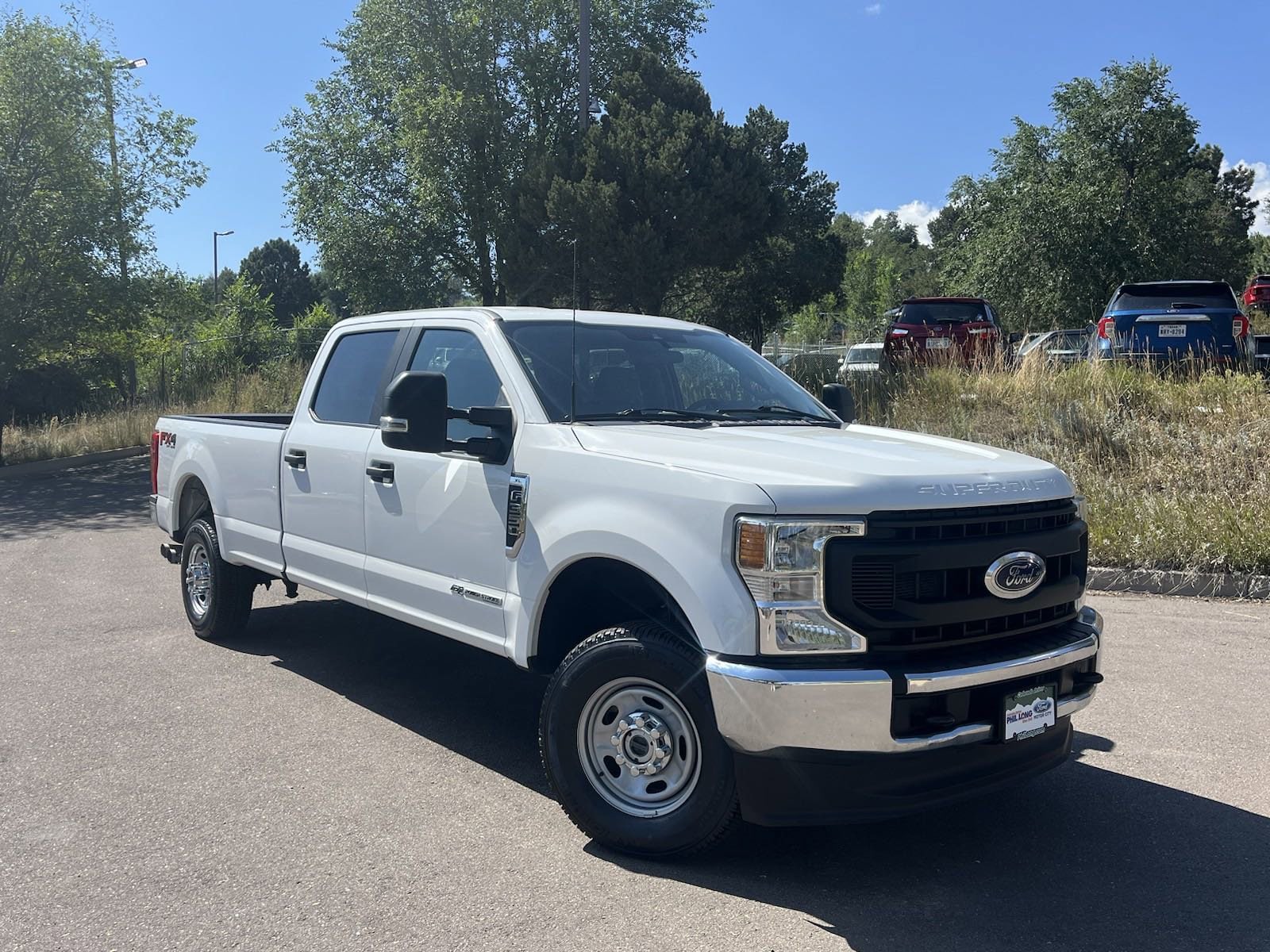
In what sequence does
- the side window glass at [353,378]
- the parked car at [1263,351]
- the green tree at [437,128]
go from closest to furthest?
the side window glass at [353,378] < the parked car at [1263,351] < the green tree at [437,128]

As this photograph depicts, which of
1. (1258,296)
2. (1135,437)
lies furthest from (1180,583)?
(1258,296)

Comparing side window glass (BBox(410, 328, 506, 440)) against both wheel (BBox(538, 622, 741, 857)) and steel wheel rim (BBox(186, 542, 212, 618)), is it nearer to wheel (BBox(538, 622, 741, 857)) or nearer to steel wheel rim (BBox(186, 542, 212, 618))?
wheel (BBox(538, 622, 741, 857))

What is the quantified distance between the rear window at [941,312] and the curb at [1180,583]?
982 centimetres

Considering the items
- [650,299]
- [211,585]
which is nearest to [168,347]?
[650,299]

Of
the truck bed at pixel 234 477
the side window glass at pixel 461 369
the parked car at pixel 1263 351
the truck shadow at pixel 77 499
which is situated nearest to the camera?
the side window glass at pixel 461 369

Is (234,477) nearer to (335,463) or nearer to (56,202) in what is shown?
(335,463)

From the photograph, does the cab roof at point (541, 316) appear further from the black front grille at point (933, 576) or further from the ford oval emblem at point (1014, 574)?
the ford oval emblem at point (1014, 574)

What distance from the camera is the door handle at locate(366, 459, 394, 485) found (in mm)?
4996

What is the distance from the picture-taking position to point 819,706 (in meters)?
→ 3.28

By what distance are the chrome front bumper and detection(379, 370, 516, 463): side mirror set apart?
1.46 meters

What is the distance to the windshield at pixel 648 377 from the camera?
4.59m

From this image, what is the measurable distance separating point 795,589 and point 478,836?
1.58 metres

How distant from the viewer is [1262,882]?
11.9 ft

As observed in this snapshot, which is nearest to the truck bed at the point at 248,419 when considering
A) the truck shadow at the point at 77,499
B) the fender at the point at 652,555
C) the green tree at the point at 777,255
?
the fender at the point at 652,555
